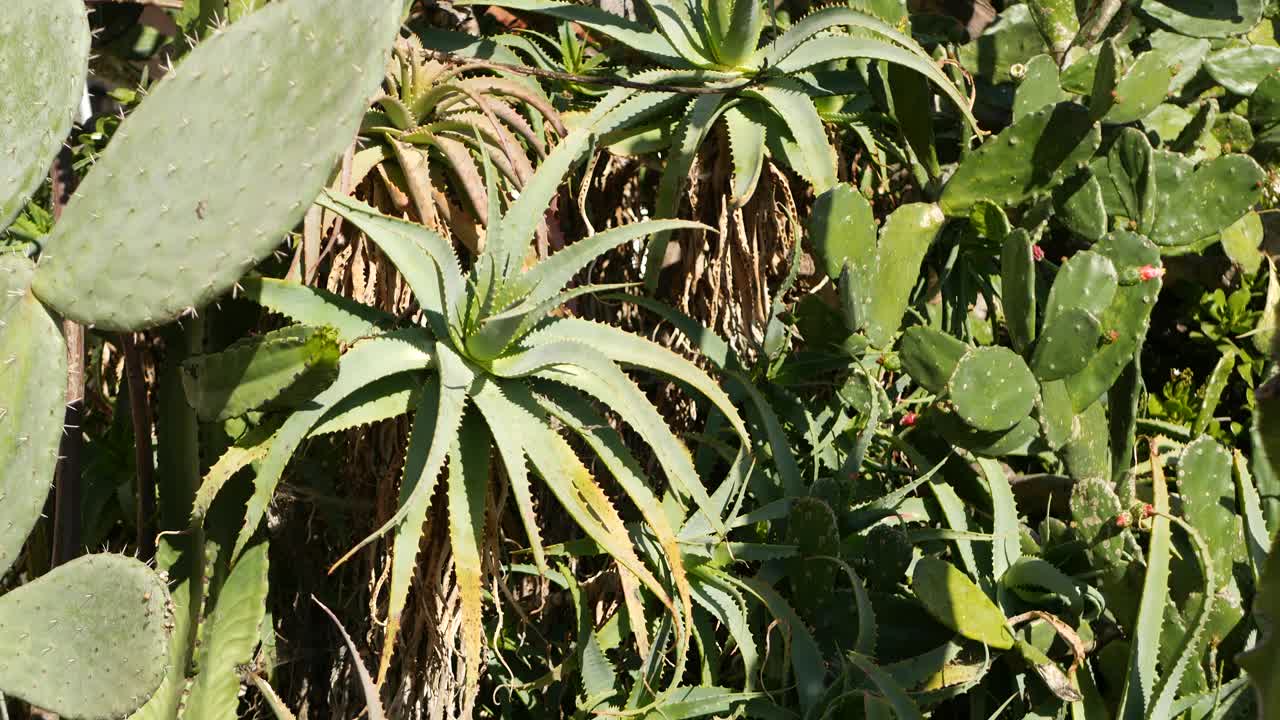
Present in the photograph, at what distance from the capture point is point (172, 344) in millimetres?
1411

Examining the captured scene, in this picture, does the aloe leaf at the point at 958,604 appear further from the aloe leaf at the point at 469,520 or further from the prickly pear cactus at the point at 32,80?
the prickly pear cactus at the point at 32,80

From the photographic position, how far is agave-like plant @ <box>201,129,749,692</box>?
4.44ft

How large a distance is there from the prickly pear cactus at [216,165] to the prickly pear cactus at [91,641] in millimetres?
245

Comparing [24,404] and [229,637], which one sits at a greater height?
[24,404]

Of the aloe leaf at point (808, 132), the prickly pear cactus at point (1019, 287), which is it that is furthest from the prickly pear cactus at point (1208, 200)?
the aloe leaf at point (808, 132)

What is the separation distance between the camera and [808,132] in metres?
1.75

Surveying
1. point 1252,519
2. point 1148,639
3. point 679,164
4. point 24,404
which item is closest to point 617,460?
point 679,164

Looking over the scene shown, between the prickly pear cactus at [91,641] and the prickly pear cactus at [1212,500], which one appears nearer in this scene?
the prickly pear cactus at [91,641]

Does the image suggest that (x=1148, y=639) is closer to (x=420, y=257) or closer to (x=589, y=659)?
(x=589, y=659)

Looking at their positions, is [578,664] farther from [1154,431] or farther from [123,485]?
[1154,431]

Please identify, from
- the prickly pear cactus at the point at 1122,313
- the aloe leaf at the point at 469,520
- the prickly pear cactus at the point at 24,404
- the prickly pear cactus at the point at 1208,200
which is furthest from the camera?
the prickly pear cactus at the point at 1208,200

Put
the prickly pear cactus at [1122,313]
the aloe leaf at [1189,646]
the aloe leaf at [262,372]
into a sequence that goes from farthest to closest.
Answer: the prickly pear cactus at [1122,313] → the aloe leaf at [1189,646] → the aloe leaf at [262,372]

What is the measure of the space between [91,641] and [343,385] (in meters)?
0.35

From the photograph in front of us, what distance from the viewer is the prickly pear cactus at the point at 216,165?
1110 millimetres
